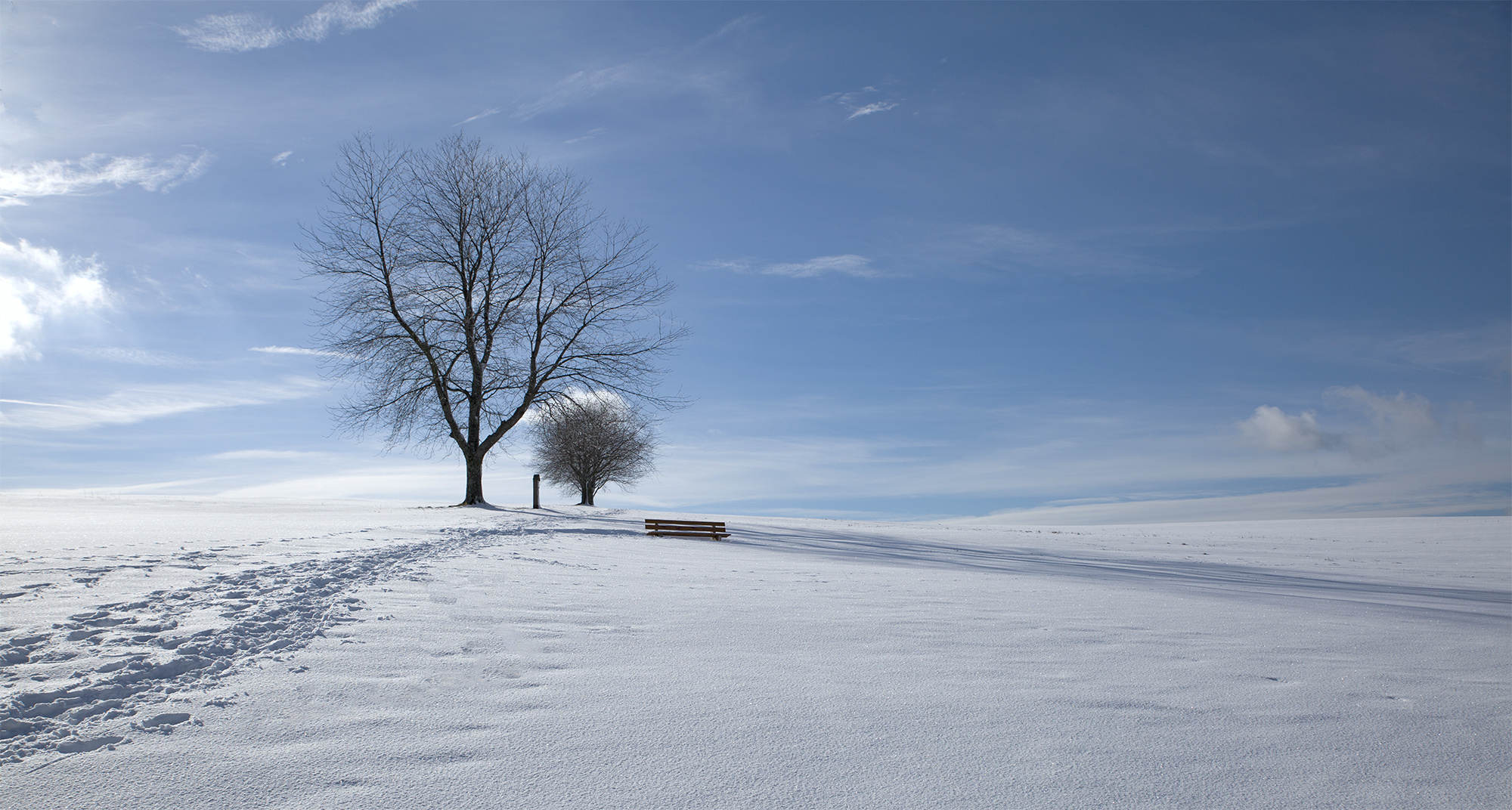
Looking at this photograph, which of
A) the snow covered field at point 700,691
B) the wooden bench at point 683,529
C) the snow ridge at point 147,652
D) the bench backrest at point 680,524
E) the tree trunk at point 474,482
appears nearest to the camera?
the snow covered field at point 700,691

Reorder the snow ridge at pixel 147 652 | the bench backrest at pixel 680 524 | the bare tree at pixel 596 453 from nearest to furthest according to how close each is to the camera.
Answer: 1. the snow ridge at pixel 147 652
2. the bench backrest at pixel 680 524
3. the bare tree at pixel 596 453

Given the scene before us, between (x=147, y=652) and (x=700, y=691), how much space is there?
2.94 meters

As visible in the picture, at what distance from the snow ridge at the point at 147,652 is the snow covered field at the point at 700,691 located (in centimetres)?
2

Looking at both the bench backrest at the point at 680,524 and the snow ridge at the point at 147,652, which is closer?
the snow ridge at the point at 147,652

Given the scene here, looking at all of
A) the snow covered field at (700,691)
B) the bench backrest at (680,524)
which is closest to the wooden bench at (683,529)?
the bench backrest at (680,524)

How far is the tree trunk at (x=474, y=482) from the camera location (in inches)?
851

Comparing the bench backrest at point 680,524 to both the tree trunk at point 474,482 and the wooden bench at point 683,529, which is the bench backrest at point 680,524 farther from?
the tree trunk at point 474,482

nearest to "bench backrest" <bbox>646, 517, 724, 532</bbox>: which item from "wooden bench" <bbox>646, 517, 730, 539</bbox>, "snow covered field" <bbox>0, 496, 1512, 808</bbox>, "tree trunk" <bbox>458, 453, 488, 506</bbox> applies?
"wooden bench" <bbox>646, 517, 730, 539</bbox>

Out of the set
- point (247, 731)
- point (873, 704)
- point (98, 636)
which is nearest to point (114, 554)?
point (98, 636)

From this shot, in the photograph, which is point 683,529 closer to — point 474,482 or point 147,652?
point 474,482

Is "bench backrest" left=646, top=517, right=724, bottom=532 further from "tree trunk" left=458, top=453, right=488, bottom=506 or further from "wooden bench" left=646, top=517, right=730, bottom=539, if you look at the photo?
"tree trunk" left=458, top=453, right=488, bottom=506

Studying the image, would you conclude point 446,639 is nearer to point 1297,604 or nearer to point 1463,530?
point 1297,604

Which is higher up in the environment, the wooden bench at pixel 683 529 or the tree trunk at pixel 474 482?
the tree trunk at pixel 474 482

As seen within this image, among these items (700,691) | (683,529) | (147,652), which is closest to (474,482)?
(683,529)
